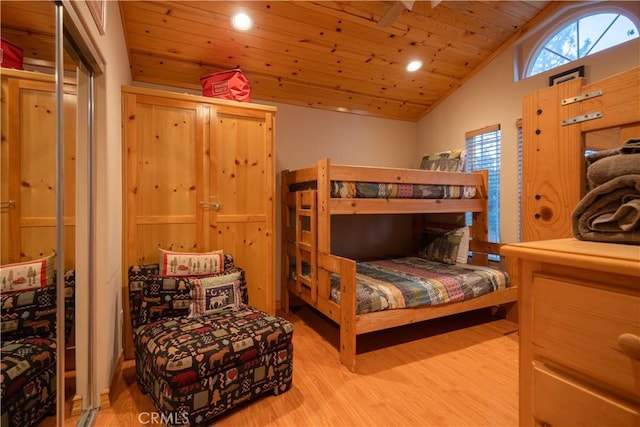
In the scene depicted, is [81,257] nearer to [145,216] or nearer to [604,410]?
[145,216]

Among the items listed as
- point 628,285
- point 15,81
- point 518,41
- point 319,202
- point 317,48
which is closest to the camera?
Answer: point 628,285

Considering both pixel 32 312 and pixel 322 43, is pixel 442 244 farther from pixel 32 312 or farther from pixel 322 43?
pixel 32 312

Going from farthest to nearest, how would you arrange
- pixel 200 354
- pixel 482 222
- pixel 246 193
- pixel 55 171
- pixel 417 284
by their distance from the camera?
pixel 482 222 < pixel 246 193 < pixel 417 284 < pixel 200 354 < pixel 55 171

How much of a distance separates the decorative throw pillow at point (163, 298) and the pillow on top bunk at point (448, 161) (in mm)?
2729

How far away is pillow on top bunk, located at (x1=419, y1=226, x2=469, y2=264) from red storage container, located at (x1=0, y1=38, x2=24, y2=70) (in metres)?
3.33

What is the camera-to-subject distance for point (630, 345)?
44 cm

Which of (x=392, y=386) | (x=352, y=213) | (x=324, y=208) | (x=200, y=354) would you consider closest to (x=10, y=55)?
(x=200, y=354)

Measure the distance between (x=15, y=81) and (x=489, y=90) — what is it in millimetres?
3605

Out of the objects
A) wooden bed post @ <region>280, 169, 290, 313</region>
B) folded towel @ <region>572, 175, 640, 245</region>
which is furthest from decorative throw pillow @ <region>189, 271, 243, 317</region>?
folded towel @ <region>572, 175, 640, 245</region>

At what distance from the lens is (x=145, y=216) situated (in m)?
2.21

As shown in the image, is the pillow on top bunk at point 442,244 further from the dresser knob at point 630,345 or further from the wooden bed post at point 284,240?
the dresser knob at point 630,345

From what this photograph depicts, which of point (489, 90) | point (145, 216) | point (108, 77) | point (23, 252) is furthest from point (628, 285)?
point (489, 90)

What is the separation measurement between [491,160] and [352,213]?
1.84 m

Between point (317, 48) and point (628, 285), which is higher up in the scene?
point (317, 48)
